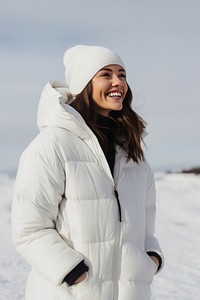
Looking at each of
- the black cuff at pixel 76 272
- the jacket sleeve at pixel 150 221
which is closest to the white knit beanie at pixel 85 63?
the jacket sleeve at pixel 150 221

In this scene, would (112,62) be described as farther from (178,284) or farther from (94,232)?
(178,284)

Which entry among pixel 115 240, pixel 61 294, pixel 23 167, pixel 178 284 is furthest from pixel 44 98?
pixel 178 284

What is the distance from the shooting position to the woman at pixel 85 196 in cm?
207

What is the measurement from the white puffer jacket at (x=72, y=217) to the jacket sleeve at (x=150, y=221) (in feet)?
0.58

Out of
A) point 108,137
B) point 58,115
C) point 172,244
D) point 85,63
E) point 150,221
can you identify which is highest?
point 85,63

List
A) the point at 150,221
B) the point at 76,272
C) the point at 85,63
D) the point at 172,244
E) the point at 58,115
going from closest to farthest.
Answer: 1. the point at 76,272
2. the point at 58,115
3. the point at 85,63
4. the point at 150,221
5. the point at 172,244

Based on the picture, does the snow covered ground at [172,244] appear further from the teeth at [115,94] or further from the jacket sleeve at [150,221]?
the teeth at [115,94]

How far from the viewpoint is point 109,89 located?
87.9 inches

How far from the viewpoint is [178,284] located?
4.68 meters

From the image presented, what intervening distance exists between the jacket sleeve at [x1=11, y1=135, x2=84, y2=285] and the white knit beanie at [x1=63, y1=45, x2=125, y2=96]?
0.34m

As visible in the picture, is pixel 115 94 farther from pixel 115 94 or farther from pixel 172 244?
pixel 172 244

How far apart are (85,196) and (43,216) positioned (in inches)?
7.0

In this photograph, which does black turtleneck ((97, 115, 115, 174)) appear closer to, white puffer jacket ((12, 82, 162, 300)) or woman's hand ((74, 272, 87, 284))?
white puffer jacket ((12, 82, 162, 300))

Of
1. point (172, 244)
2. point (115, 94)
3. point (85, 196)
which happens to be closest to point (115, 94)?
point (115, 94)
